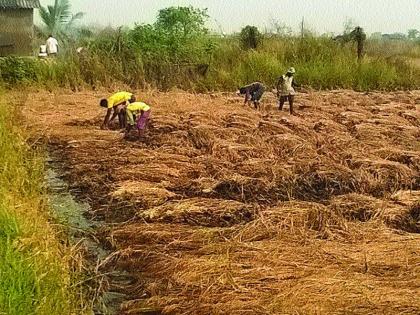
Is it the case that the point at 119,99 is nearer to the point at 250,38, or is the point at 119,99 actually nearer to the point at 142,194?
the point at 142,194

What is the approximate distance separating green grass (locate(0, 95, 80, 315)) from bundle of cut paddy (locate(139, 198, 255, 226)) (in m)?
1.04

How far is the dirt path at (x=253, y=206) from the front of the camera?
4484 mm

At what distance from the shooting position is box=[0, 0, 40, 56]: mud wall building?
70.2 ft

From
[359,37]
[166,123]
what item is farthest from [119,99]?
→ [359,37]

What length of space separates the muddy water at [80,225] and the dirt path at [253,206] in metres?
0.11

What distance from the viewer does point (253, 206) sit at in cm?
646

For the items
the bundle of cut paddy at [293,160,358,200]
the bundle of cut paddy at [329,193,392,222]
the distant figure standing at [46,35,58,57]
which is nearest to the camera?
the bundle of cut paddy at [329,193,392,222]

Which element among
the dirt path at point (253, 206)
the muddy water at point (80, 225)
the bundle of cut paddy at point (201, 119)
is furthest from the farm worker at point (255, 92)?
the muddy water at point (80, 225)

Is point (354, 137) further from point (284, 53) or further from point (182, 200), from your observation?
point (284, 53)

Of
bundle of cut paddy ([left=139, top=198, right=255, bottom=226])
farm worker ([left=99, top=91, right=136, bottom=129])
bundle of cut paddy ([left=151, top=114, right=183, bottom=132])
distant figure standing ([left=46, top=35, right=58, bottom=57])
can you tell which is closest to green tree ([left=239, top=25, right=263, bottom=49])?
distant figure standing ([left=46, top=35, right=58, bottom=57])

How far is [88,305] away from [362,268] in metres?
1.96

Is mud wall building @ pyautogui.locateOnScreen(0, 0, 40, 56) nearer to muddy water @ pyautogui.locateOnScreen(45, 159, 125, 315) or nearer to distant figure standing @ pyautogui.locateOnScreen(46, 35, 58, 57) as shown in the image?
distant figure standing @ pyautogui.locateOnScreen(46, 35, 58, 57)

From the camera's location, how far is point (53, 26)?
1232 inches

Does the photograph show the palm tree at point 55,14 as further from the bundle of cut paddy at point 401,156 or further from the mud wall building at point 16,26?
the bundle of cut paddy at point 401,156
